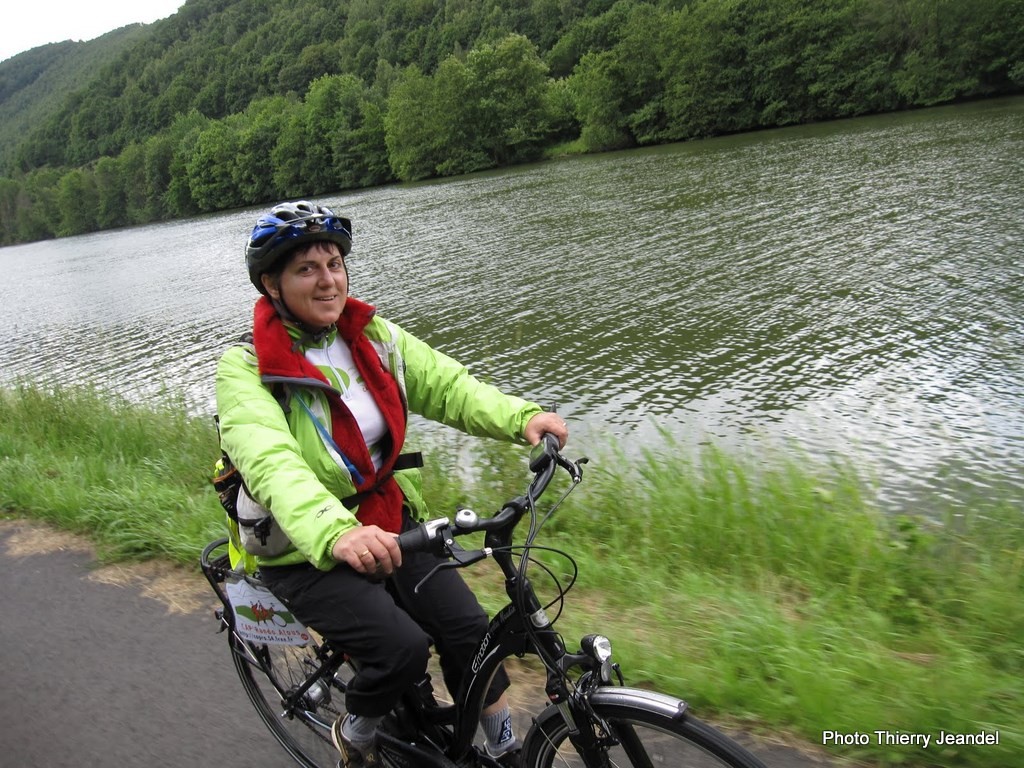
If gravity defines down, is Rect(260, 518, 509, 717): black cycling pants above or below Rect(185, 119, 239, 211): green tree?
below

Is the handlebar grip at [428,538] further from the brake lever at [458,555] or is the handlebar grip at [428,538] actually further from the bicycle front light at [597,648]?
the bicycle front light at [597,648]

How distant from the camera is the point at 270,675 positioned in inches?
126

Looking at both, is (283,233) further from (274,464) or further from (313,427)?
(274,464)

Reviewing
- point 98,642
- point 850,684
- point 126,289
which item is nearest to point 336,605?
point 850,684

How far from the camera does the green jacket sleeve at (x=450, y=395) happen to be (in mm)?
2674

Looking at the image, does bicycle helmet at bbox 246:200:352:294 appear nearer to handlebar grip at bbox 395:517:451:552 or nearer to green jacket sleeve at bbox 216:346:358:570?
green jacket sleeve at bbox 216:346:358:570

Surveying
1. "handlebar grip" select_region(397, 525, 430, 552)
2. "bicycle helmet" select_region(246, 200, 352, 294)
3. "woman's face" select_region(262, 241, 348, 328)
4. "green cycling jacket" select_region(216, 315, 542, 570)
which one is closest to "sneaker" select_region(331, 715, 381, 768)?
"green cycling jacket" select_region(216, 315, 542, 570)

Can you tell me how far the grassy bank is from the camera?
112 inches

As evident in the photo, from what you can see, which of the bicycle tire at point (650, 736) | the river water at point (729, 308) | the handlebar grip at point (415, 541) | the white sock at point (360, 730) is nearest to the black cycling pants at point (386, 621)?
the white sock at point (360, 730)

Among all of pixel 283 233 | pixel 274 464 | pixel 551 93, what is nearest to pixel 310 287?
pixel 283 233

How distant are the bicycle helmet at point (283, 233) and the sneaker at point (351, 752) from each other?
63.3 inches

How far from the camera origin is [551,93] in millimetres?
67438

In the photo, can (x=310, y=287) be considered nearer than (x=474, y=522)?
No

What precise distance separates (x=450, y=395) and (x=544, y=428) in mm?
472
